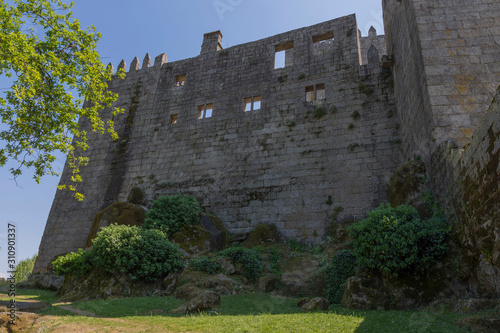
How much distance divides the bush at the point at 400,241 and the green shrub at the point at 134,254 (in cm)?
513

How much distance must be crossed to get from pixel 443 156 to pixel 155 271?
7.76 meters

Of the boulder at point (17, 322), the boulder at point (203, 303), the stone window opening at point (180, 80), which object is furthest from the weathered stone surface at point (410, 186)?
the stone window opening at point (180, 80)

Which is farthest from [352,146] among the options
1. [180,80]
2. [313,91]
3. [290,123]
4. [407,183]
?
[180,80]

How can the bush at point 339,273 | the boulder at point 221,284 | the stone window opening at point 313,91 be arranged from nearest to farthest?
the bush at point 339,273
the boulder at point 221,284
the stone window opening at point 313,91

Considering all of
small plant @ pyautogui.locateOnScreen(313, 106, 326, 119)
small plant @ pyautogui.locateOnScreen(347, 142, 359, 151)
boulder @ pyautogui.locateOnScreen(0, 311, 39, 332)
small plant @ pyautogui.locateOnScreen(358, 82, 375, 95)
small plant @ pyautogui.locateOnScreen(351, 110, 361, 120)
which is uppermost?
small plant @ pyautogui.locateOnScreen(358, 82, 375, 95)

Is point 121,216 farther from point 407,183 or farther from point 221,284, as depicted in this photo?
point 407,183

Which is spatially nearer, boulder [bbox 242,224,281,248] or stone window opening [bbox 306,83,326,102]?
boulder [bbox 242,224,281,248]

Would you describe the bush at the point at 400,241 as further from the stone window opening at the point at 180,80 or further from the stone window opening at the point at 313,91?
the stone window opening at the point at 180,80

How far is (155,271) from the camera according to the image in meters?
9.23

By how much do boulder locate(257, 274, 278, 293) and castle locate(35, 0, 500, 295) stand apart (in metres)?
3.03

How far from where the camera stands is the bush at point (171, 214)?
11.6 meters

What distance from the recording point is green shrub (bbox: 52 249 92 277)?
9883 millimetres

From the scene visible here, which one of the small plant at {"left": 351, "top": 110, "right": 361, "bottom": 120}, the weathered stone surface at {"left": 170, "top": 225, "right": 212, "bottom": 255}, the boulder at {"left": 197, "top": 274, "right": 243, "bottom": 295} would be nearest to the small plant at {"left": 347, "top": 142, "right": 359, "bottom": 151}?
the small plant at {"left": 351, "top": 110, "right": 361, "bottom": 120}

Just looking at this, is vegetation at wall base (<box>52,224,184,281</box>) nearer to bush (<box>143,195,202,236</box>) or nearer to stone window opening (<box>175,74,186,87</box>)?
bush (<box>143,195,202,236</box>)
